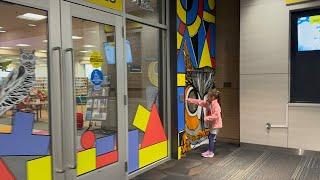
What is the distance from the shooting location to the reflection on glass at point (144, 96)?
4.31 meters

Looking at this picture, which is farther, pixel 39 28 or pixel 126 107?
pixel 126 107

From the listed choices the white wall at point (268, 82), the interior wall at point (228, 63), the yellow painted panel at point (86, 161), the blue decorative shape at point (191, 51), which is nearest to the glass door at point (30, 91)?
the yellow painted panel at point (86, 161)

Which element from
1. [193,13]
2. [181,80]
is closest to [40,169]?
[181,80]

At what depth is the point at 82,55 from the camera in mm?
3523

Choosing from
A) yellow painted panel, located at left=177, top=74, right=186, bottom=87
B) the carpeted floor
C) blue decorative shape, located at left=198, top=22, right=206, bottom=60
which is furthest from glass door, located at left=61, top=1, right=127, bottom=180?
blue decorative shape, located at left=198, top=22, right=206, bottom=60

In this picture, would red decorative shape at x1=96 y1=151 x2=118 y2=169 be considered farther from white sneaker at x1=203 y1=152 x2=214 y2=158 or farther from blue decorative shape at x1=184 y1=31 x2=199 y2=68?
blue decorative shape at x1=184 y1=31 x2=199 y2=68

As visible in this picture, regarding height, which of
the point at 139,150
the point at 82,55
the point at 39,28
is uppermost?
the point at 39,28

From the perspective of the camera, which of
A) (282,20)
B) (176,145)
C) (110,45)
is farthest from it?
(282,20)

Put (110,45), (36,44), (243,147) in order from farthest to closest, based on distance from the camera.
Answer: (243,147), (110,45), (36,44)

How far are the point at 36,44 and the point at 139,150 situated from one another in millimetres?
2150

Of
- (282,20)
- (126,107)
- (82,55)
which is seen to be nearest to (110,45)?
(82,55)

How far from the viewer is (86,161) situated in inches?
Answer: 138

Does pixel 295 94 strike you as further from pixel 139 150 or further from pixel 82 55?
pixel 82 55

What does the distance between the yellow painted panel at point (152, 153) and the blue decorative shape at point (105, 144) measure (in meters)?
0.68
